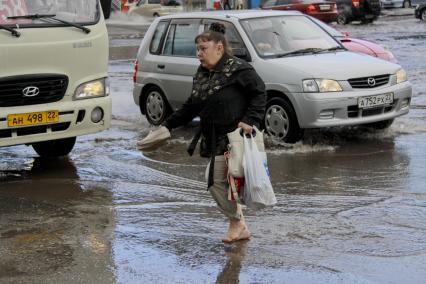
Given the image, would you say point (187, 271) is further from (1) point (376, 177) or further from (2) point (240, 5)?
(2) point (240, 5)

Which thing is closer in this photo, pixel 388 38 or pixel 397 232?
pixel 397 232

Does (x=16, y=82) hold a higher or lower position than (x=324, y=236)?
higher

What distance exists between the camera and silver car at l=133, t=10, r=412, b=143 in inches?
386

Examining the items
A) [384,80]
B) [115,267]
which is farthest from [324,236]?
[384,80]

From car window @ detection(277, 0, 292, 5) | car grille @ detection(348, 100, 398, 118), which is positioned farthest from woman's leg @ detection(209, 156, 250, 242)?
car window @ detection(277, 0, 292, 5)

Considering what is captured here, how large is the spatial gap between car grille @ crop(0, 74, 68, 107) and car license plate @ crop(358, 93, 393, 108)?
3670mm

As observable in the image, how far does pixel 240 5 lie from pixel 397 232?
33520mm

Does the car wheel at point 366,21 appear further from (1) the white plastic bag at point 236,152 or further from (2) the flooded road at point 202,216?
(1) the white plastic bag at point 236,152

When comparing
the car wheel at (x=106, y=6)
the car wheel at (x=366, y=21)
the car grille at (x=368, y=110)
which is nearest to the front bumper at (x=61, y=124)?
the car wheel at (x=106, y=6)

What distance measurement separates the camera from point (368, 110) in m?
10.1

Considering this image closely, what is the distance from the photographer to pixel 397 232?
20.7ft

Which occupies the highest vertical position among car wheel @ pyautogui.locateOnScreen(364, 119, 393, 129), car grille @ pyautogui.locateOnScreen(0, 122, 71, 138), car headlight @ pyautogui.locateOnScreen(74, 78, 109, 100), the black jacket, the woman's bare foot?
the black jacket

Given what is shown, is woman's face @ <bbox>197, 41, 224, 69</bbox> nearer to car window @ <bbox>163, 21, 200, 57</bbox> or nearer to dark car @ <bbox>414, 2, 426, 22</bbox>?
car window @ <bbox>163, 21, 200, 57</bbox>

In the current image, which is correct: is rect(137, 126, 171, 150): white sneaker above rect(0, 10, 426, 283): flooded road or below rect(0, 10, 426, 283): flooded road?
above
